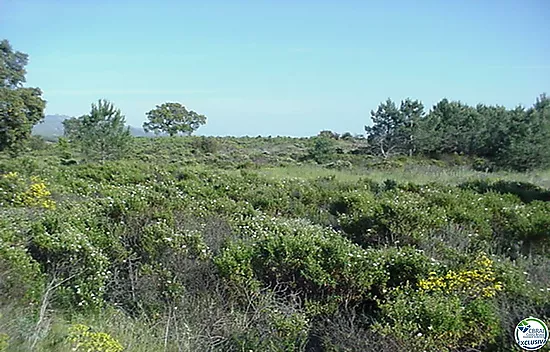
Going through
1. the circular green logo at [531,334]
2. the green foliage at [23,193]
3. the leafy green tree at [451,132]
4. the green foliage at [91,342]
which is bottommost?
the green foliage at [91,342]

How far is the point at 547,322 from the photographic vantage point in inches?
145

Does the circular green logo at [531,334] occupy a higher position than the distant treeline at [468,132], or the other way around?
the distant treeline at [468,132]

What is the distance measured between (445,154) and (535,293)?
37.8 metres

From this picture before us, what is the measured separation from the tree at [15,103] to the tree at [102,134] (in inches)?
167

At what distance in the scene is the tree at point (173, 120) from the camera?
6869 cm

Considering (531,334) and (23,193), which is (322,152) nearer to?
(23,193)

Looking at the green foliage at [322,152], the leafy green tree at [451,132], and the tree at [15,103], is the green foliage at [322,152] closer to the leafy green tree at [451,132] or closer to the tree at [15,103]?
the leafy green tree at [451,132]

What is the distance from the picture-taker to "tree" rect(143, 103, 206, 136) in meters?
68.7

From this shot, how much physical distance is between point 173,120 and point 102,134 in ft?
131

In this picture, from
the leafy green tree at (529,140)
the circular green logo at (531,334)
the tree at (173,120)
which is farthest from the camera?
the tree at (173,120)

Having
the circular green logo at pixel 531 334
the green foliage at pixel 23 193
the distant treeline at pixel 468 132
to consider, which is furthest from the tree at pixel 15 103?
the distant treeline at pixel 468 132

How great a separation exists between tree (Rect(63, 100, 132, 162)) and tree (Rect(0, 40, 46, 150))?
4239 millimetres

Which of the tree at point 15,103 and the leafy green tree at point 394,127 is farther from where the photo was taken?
the leafy green tree at point 394,127

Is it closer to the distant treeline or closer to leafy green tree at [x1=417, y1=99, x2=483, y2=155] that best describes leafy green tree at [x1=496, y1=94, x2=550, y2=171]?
the distant treeline
